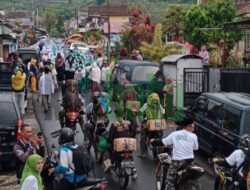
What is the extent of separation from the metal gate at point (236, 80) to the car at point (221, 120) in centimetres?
586

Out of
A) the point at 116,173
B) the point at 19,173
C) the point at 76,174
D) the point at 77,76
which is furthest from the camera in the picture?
the point at 77,76

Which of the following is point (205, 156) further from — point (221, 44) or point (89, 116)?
point (221, 44)

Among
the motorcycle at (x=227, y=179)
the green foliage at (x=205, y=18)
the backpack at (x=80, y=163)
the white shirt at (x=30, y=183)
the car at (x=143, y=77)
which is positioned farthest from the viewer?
the green foliage at (x=205, y=18)

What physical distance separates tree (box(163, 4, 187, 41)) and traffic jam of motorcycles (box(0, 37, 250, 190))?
19.4m

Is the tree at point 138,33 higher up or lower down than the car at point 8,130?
higher up

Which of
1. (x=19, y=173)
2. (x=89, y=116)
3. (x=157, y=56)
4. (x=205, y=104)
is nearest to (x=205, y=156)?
(x=205, y=104)

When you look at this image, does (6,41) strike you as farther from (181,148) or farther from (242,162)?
(242,162)

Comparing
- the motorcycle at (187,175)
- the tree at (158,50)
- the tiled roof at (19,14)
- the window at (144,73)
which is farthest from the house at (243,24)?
the tiled roof at (19,14)

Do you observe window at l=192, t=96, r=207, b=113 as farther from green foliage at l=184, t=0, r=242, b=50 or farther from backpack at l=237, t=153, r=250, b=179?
green foliage at l=184, t=0, r=242, b=50

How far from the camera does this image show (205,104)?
15047mm

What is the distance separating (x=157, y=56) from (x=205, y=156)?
18.5 meters

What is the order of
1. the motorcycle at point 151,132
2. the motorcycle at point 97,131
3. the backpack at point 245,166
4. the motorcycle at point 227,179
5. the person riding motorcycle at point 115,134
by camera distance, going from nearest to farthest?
the backpack at point 245,166, the motorcycle at point 227,179, the person riding motorcycle at point 115,134, the motorcycle at point 97,131, the motorcycle at point 151,132

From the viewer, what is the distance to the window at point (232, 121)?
12790 millimetres

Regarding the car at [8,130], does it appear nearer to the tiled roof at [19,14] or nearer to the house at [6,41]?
the house at [6,41]
